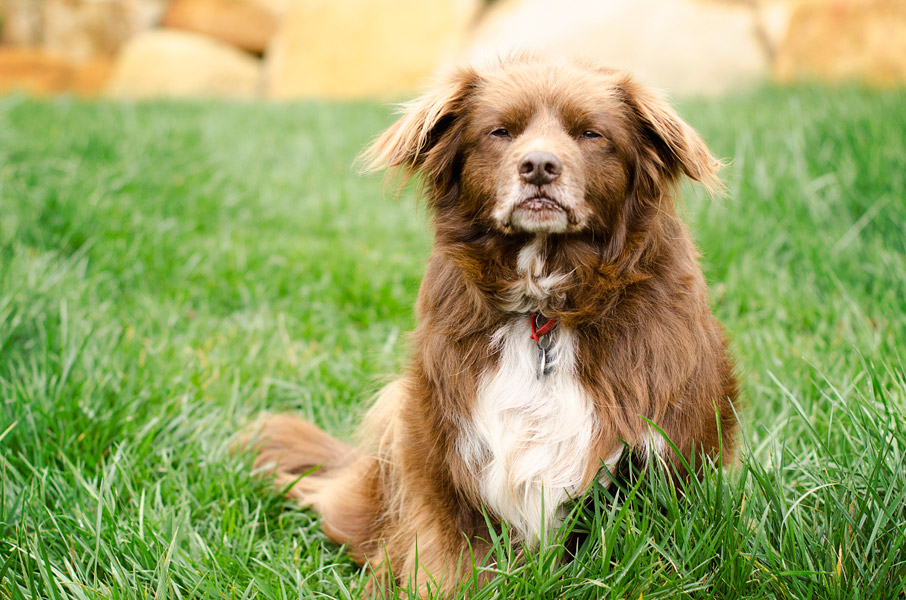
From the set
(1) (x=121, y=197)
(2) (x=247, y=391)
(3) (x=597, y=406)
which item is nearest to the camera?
(3) (x=597, y=406)

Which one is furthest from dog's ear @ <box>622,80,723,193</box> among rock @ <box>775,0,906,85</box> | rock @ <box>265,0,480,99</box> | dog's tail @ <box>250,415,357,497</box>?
rock @ <box>265,0,480,99</box>

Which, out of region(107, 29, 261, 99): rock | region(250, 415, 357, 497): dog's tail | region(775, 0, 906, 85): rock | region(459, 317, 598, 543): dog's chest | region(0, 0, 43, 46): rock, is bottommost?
region(250, 415, 357, 497): dog's tail

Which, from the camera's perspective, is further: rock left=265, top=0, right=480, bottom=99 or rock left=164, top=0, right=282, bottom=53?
rock left=164, top=0, right=282, bottom=53

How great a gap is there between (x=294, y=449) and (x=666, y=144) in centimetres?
171

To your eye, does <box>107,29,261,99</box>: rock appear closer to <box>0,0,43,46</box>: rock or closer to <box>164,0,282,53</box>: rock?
<box>164,0,282,53</box>: rock

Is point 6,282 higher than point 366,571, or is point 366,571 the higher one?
point 6,282

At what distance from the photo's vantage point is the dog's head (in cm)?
221

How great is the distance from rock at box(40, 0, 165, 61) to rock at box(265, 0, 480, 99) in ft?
12.5

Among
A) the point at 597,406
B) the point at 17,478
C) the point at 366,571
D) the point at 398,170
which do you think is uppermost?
the point at 398,170

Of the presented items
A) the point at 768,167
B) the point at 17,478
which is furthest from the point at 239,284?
the point at 768,167

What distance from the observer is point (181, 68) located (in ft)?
45.3

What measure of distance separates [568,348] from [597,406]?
175 mm

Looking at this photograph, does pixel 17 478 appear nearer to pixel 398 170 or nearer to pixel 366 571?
pixel 366 571

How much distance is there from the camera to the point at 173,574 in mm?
2275
